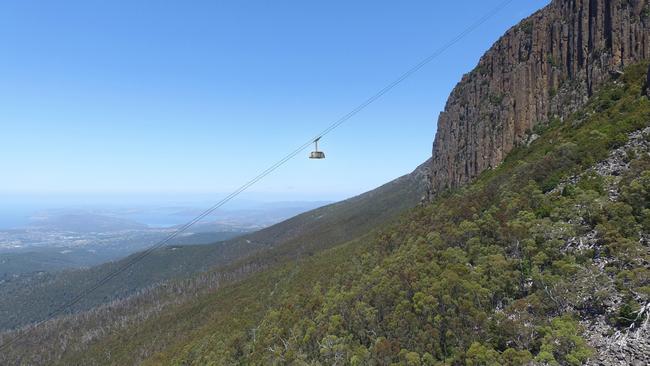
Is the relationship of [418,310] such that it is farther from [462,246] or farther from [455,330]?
[462,246]

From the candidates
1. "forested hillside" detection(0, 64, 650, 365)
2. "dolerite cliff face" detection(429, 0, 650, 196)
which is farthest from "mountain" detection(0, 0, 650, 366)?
"dolerite cliff face" detection(429, 0, 650, 196)

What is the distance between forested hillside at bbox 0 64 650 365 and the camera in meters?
23.1

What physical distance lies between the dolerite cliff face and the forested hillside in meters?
5.28

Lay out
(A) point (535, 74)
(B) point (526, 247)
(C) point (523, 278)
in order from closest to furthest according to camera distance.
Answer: (C) point (523, 278) < (B) point (526, 247) < (A) point (535, 74)

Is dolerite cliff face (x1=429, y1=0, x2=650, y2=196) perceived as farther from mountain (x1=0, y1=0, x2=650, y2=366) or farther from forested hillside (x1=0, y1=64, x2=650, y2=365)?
forested hillside (x1=0, y1=64, x2=650, y2=365)

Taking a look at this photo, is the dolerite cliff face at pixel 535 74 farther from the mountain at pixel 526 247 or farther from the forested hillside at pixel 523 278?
the forested hillside at pixel 523 278

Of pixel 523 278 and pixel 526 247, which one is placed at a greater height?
pixel 526 247

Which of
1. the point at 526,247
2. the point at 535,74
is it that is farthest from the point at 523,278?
the point at 535,74

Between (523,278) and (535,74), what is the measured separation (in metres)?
59.1

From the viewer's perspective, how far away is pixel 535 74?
75.4 m

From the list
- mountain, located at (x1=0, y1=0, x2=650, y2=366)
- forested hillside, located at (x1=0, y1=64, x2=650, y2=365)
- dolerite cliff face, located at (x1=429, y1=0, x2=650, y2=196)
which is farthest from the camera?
dolerite cliff face, located at (x1=429, y1=0, x2=650, y2=196)

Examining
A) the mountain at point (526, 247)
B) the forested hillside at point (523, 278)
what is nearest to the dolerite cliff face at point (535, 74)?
the mountain at point (526, 247)

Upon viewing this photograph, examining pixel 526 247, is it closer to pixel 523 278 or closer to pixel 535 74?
pixel 523 278

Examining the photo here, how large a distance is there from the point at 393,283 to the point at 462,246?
9.46m
